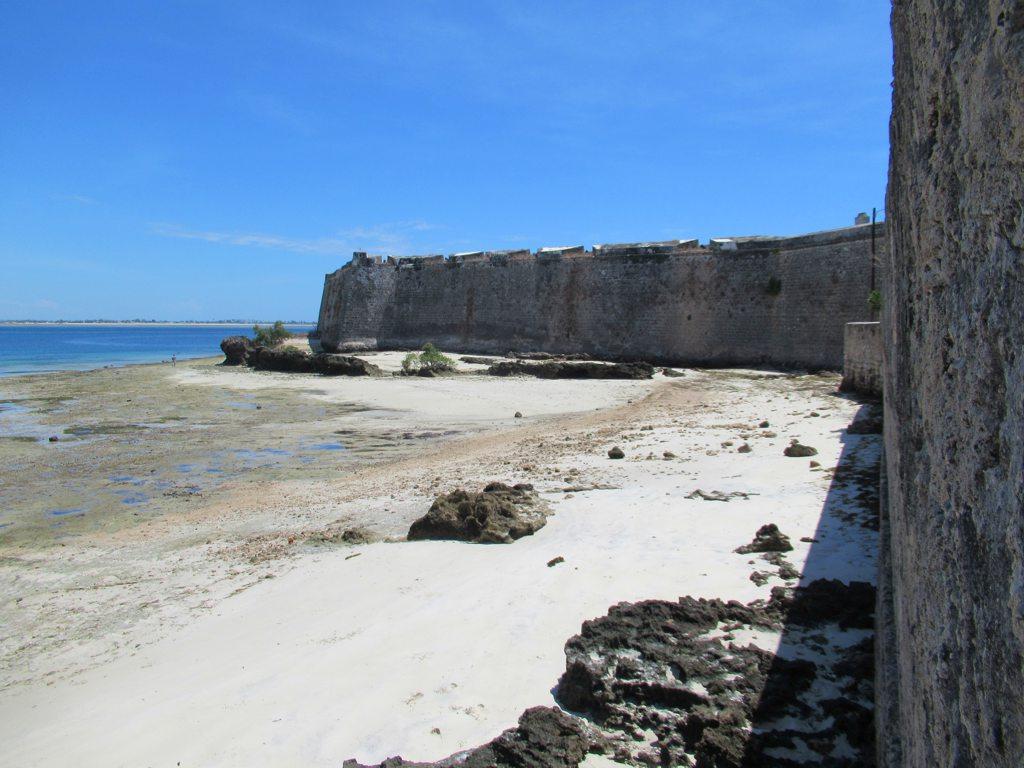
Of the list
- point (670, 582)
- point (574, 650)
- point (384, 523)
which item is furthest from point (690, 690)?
point (384, 523)

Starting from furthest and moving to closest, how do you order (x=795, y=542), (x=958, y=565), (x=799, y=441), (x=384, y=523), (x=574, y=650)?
(x=799, y=441)
(x=384, y=523)
(x=795, y=542)
(x=574, y=650)
(x=958, y=565)

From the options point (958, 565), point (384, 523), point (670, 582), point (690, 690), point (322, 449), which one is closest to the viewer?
point (958, 565)

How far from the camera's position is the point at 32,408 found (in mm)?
19297

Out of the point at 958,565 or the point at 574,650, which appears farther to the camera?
the point at 574,650

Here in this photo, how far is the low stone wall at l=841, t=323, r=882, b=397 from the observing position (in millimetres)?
11141

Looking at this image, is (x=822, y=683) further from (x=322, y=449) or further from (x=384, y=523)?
(x=322, y=449)

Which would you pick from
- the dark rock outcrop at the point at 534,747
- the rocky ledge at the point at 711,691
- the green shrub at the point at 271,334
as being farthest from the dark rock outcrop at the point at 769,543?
the green shrub at the point at 271,334

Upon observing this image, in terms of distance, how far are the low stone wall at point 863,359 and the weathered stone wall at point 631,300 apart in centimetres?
682

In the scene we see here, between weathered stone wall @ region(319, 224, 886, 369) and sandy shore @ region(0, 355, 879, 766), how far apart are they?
11.8 meters

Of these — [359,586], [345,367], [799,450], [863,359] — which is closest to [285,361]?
[345,367]

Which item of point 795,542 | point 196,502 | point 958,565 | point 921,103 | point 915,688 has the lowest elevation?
point 196,502

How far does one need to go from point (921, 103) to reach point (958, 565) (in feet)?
3.39

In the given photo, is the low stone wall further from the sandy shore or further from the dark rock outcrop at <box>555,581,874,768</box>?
the dark rock outcrop at <box>555,581,874,768</box>

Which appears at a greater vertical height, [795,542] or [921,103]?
[921,103]
